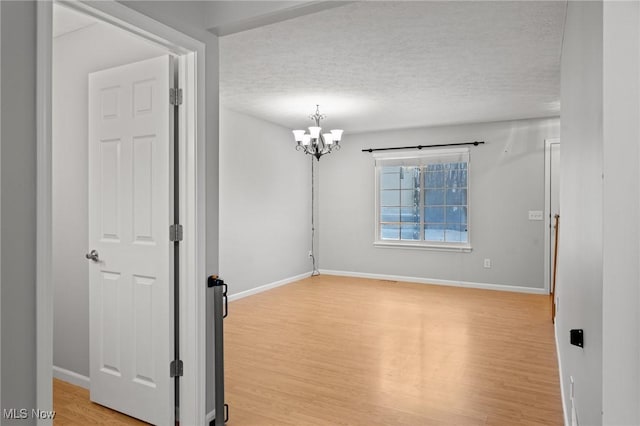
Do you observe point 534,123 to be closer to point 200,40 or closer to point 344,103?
point 344,103

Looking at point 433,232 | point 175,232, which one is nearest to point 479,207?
point 433,232

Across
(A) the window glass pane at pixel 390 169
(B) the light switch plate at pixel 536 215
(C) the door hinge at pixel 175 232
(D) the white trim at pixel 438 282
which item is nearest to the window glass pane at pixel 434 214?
(A) the window glass pane at pixel 390 169

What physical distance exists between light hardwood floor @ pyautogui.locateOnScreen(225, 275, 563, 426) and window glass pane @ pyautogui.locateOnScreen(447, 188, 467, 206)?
1619mm

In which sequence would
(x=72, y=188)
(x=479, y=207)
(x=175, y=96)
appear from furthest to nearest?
(x=479, y=207) → (x=72, y=188) → (x=175, y=96)

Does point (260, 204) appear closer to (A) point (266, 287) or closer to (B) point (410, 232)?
(A) point (266, 287)

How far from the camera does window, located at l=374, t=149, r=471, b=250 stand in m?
6.61

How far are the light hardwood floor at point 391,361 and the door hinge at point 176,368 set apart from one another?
45cm

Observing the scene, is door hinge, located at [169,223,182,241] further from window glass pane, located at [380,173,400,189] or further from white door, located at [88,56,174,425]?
window glass pane, located at [380,173,400,189]

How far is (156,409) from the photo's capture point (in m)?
2.36

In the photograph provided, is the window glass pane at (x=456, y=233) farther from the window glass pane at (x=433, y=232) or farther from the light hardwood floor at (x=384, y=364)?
the light hardwood floor at (x=384, y=364)

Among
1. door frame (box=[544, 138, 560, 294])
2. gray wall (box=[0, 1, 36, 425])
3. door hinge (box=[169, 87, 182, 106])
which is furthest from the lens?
door frame (box=[544, 138, 560, 294])

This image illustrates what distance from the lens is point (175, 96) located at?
2.31 metres

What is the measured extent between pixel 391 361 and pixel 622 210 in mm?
2752

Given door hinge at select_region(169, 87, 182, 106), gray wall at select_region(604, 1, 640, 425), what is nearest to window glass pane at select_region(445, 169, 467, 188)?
door hinge at select_region(169, 87, 182, 106)
